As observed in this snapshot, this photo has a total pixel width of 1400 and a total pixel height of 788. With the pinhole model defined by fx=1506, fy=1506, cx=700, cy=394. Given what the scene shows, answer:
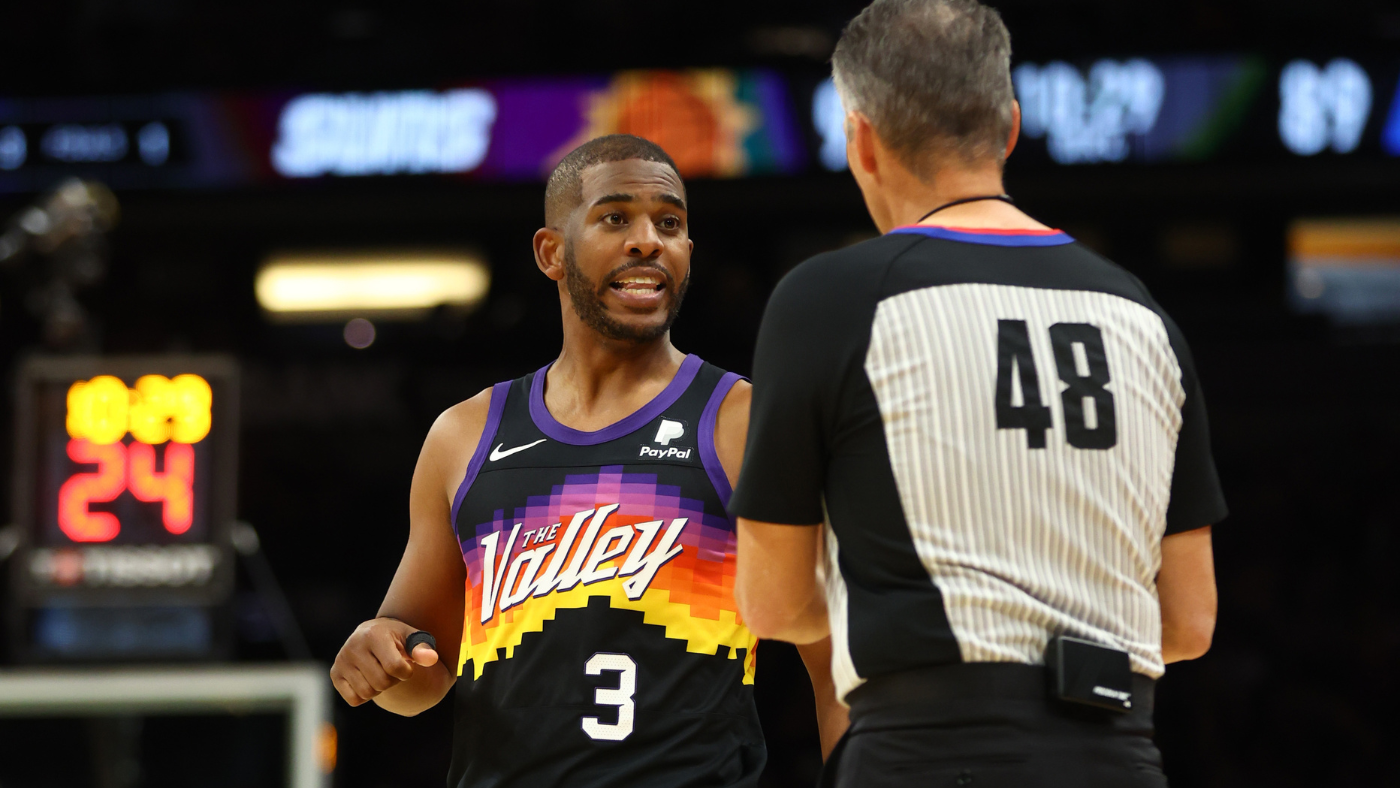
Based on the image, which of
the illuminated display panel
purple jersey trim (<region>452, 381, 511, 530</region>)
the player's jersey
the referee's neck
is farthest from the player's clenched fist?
the illuminated display panel

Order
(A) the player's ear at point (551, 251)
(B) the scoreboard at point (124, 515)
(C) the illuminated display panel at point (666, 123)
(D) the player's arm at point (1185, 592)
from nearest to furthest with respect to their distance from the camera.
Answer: (D) the player's arm at point (1185, 592) < (A) the player's ear at point (551, 251) < (B) the scoreboard at point (124, 515) < (C) the illuminated display panel at point (666, 123)

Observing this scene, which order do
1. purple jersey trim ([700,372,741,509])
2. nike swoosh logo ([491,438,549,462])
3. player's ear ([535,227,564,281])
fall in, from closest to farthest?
purple jersey trim ([700,372,741,509]) < nike swoosh logo ([491,438,549,462]) < player's ear ([535,227,564,281])

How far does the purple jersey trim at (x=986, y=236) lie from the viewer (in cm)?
169

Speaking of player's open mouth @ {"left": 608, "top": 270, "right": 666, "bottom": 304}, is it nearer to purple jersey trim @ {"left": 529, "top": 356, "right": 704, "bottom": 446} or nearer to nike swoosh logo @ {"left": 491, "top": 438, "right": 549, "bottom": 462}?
purple jersey trim @ {"left": 529, "top": 356, "right": 704, "bottom": 446}

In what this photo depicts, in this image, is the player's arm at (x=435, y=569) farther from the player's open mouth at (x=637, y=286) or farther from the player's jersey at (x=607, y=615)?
the player's open mouth at (x=637, y=286)

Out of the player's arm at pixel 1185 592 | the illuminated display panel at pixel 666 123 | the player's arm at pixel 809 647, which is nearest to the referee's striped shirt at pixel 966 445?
the player's arm at pixel 1185 592

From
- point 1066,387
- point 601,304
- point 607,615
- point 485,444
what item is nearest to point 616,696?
point 607,615

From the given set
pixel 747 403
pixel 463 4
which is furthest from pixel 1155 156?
pixel 747 403

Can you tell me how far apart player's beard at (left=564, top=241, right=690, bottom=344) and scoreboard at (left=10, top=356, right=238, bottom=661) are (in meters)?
4.09

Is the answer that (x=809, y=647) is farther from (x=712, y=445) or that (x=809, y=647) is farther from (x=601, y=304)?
(x=601, y=304)

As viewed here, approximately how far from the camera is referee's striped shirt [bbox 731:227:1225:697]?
5.19 ft

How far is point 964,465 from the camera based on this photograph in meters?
1.59

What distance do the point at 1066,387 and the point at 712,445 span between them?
75 centimetres

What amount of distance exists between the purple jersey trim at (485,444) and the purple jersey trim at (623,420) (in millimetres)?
63
